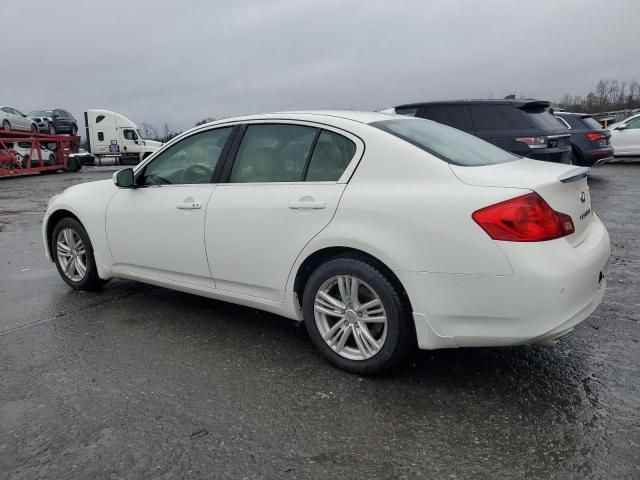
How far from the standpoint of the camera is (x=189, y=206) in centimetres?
392

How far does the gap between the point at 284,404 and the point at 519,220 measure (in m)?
1.56

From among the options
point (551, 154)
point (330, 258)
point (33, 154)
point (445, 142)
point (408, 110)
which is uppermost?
point (408, 110)

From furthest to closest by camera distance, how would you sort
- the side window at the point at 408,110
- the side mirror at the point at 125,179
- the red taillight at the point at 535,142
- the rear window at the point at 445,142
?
1. the side window at the point at 408,110
2. the red taillight at the point at 535,142
3. the side mirror at the point at 125,179
4. the rear window at the point at 445,142

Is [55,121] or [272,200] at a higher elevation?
[55,121]

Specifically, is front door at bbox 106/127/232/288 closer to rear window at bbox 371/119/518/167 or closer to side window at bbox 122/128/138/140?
rear window at bbox 371/119/518/167

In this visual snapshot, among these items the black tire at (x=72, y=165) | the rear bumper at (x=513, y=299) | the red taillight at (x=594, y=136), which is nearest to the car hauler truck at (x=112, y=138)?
the black tire at (x=72, y=165)

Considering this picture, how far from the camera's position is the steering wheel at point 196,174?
3.99 meters

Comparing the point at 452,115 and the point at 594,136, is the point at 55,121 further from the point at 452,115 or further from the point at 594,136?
the point at 594,136

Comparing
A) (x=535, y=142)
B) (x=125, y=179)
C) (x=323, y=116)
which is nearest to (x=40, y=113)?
(x=535, y=142)

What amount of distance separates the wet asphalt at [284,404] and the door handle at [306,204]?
98 centimetres

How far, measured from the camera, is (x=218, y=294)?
12.8 feet

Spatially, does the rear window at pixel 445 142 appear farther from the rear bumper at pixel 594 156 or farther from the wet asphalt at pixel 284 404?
the rear bumper at pixel 594 156

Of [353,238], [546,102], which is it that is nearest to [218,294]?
[353,238]

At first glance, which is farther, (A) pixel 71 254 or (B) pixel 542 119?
(B) pixel 542 119
